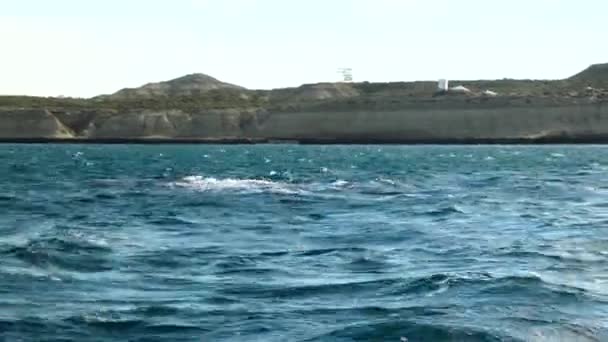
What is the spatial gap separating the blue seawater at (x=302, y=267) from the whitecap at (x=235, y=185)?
8.32ft

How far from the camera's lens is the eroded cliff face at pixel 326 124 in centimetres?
13538

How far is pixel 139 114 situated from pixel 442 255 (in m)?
133

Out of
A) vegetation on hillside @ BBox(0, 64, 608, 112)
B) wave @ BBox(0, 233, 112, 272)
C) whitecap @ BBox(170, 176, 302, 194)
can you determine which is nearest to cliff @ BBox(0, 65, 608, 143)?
vegetation on hillside @ BBox(0, 64, 608, 112)

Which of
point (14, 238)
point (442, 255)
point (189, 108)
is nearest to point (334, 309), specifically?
point (442, 255)

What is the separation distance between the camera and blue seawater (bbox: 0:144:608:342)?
46.6 ft

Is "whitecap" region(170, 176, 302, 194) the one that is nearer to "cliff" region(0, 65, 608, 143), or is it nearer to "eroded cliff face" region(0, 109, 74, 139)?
"cliff" region(0, 65, 608, 143)

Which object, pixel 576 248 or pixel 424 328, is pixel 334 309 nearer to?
pixel 424 328

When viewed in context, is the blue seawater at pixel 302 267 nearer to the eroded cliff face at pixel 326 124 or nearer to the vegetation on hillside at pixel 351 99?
the eroded cliff face at pixel 326 124

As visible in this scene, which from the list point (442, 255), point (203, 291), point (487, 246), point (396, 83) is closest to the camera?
point (203, 291)

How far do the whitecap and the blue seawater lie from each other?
2.54 metres

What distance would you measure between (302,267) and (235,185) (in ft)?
80.8

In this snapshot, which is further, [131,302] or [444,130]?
[444,130]

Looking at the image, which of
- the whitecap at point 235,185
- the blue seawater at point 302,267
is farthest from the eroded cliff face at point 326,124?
the blue seawater at point 302,267

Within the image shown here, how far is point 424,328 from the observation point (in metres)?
14.0
